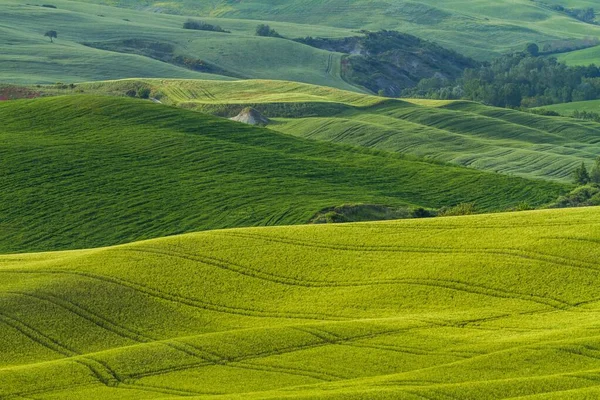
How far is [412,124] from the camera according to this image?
120875 mm

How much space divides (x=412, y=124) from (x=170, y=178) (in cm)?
4857

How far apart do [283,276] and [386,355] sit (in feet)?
30.1

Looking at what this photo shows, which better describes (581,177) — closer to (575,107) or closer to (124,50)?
(575,107)

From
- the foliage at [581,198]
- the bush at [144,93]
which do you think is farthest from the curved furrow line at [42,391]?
the bush at [144,93]

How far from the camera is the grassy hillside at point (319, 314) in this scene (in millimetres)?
29922

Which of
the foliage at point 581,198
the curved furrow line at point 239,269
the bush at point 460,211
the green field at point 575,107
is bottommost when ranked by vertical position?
the green field at point 575,107

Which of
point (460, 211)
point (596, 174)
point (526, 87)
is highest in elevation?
point (460, 211)

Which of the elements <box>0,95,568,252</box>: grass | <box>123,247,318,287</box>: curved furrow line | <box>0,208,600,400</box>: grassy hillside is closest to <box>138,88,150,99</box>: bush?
<box>0,95,568,252</box>: grass

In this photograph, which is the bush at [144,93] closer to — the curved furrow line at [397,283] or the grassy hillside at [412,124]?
the grassy hillside at [412,124]

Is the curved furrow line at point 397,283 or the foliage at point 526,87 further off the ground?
the curved furrow line at point 397,283

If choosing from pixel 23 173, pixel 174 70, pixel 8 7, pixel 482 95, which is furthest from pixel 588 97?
pixel 23 173

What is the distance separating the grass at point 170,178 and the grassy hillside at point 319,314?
23.2m

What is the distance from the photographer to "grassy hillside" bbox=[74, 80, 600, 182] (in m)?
108

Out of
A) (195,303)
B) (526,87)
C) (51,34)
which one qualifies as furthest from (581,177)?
(51,34)
